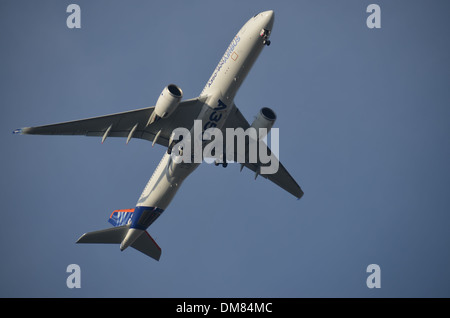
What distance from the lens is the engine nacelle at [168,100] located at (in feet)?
110

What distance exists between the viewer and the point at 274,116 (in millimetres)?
36938

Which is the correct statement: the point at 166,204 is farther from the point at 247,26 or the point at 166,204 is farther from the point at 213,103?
the point at 247,26

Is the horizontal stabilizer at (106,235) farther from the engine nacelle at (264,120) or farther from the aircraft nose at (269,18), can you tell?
the aircraft nose at (269,18)

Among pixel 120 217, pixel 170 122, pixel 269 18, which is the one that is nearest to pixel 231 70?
pixel 269 18

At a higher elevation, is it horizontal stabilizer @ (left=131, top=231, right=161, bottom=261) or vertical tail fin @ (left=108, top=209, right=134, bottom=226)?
vertical tail fin @ (left=108, top=209, right=134, bottom=226)

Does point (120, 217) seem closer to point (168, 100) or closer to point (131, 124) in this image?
point (131, 124)

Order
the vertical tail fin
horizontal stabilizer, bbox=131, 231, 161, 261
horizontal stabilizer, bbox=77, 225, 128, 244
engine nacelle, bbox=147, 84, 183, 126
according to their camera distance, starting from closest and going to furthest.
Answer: engine nacelle, bbox=147, 84, 183, 126 → horizontal stabilizer, bbox=77, 225, 128, 244 → the vertical tail fin → horizontal stabilizer, bbox=131, 231, 161, 261

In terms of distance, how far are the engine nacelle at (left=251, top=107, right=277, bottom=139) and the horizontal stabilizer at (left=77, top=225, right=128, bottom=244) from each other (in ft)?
45.6

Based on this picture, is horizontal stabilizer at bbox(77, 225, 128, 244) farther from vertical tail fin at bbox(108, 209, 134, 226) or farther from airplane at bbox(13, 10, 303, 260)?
vertical tail fin at bbox(108, 209, 134, 226)

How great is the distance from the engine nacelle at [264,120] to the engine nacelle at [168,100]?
6.48 metres

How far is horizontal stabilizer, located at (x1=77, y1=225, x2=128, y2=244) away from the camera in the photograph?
41156 millimetres

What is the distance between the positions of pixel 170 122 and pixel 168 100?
4.13m

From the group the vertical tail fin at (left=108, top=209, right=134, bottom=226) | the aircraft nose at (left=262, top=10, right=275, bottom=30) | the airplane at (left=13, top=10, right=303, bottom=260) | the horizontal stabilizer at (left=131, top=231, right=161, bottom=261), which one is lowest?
Result: the horizontal stabilizer at (left=131, top=231, right=161, bottom=261)

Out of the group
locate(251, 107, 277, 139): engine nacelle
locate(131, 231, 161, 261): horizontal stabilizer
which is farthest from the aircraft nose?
locate(131, 231, 161, 261): horizontal stabilizer
